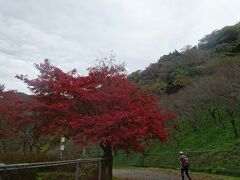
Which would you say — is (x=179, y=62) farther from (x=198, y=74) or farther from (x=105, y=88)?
(x=105, y=88)

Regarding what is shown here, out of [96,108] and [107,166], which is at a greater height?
[96,108]

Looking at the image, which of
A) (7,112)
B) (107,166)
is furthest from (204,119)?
(107,166)

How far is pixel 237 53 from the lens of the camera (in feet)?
222

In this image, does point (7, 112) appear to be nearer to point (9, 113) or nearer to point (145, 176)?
→ point (9, 113)

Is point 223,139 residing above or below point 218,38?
below

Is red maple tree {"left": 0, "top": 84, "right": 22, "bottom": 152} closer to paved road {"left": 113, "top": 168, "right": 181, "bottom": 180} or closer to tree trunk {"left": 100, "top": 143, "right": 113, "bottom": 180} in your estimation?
tree trunk {"left": 100, "top": 143, "right": 113, "bottom": 180}

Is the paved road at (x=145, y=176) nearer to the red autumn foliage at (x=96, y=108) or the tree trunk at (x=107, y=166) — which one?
the tree trunk at (x=107, y=166)

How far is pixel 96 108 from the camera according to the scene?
20.3 meters

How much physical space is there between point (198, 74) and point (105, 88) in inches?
1801

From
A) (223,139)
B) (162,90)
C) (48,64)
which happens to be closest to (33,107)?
(48,64)

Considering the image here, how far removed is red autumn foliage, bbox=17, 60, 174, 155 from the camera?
17625 mm

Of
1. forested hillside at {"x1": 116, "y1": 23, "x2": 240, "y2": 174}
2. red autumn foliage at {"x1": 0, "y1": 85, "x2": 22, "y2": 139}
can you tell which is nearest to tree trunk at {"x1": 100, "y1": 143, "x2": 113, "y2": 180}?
red autumn foliage at {"x1": 0, "y1": 85, "x2": 22, "y2": 139}

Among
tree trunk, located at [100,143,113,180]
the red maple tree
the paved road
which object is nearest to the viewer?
tree trunk, located at [100,143,113,180]

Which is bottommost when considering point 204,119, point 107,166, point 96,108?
point 107,166
